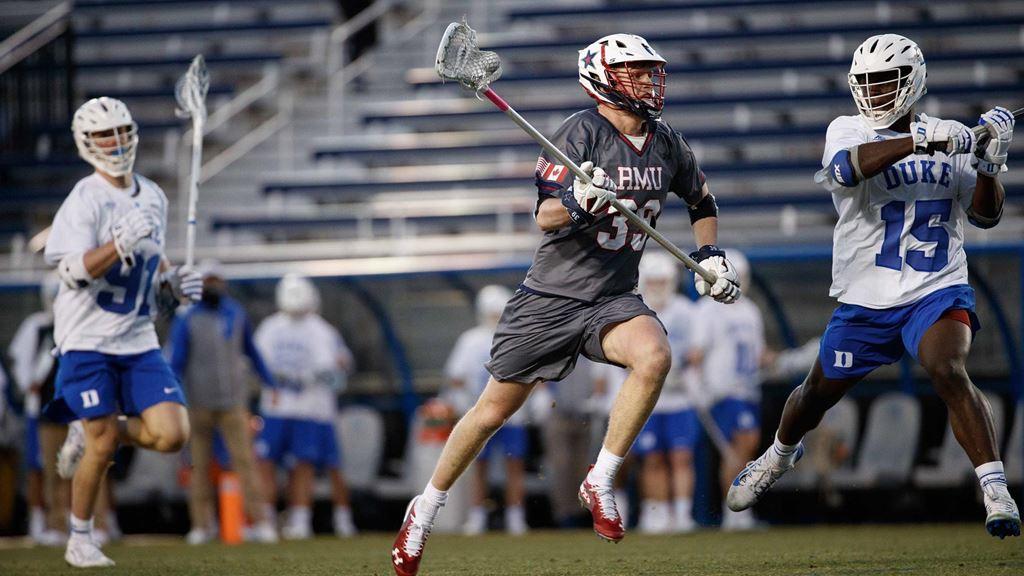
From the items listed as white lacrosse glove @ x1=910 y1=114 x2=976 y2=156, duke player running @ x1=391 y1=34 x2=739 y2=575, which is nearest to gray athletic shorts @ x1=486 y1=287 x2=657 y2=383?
duke player running @ x1=391 y1=34 x2=739 y2=575

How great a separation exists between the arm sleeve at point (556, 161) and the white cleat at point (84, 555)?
326 cm

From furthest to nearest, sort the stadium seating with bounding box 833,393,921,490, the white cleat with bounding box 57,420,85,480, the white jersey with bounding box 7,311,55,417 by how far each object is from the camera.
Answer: the white jersey with bounding box 7,311,55,417 → the stadium seating with bounding box 833,393,921,490 → the white cleat with bounding box 57,420,85,480

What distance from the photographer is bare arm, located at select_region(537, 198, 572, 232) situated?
18.3 ft

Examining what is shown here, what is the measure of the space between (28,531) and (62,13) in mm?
7279

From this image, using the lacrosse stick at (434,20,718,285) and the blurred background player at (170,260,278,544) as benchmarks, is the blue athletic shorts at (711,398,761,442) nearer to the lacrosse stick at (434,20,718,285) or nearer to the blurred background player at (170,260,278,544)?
the blurred background player at (170,260,278,544)

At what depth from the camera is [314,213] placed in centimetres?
1509

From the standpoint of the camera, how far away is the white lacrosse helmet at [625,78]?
5.80 m

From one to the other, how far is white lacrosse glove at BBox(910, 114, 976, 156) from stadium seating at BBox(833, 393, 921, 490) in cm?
633

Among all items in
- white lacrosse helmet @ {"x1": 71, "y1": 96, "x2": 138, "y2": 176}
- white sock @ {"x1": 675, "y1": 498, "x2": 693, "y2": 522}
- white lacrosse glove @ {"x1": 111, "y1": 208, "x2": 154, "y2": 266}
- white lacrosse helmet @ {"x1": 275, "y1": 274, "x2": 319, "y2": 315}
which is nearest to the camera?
white lacrosse glove @ {"x1": 111, "y1": 208, "x2": 154, "y2": 266}

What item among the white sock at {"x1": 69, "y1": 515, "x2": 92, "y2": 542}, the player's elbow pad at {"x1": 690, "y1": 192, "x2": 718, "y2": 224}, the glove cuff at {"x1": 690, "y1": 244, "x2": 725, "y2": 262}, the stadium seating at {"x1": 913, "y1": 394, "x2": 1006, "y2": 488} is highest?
the player's elbow pad at {"x1": 690, "y1": 192, "x2": 718, "y2": 224}

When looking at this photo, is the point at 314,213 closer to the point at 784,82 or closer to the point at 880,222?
the point at 784,82

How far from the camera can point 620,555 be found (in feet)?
25.1

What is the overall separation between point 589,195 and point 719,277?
0.73 metres

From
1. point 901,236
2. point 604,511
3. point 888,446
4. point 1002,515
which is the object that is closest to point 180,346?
point 888,446
